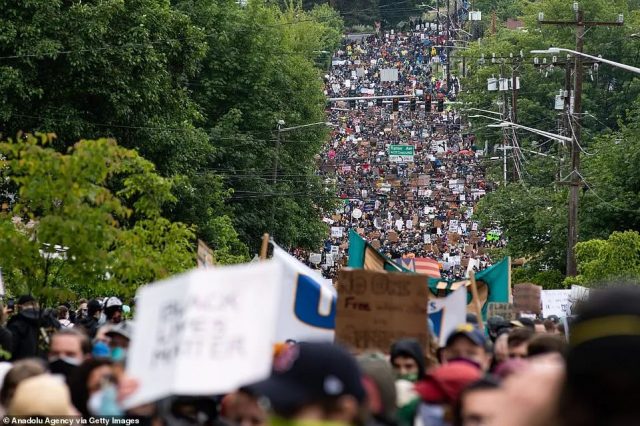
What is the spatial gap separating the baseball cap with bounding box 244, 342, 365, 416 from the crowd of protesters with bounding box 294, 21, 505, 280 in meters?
48.8

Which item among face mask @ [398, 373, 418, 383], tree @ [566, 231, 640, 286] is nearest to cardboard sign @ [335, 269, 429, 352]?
face mask @ [398, 373, 418, 383]

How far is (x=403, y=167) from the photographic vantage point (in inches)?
4085

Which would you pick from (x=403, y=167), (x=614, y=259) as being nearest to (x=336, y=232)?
(x=403, y=167)

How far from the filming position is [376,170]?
336ft

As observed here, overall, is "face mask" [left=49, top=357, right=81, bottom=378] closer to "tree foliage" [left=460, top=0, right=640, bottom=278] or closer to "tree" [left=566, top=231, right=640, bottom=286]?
"tree" [left=566, top=231, right=640, bottom=286]

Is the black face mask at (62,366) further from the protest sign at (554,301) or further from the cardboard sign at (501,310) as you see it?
the protest sign at (554,301)

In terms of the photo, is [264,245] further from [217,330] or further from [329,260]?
[329,260]

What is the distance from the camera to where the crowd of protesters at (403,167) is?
79.1m

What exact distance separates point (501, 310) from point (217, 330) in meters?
14.5

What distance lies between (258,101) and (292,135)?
280 inches

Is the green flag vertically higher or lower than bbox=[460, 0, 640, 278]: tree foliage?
higher

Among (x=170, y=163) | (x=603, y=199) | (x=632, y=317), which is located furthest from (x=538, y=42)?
(x=632, y=317)

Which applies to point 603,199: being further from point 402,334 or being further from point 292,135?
point 402,334

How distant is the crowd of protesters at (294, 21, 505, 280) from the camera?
79125 millimetres
